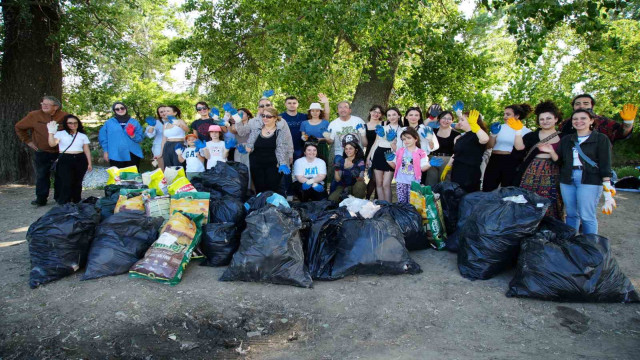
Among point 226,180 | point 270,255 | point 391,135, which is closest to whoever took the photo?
point 270,255

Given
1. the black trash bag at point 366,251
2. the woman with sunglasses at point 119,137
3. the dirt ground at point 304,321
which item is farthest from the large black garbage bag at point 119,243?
the woman with sunglasses at point 119,137

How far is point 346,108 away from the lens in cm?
559

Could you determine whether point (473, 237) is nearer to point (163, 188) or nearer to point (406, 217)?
point (406, 217)

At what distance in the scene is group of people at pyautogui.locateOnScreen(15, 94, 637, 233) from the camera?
12.9ft

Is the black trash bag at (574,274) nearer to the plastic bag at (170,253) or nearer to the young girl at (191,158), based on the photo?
the plastic bag at (170,253)

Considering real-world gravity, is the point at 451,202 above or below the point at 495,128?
below

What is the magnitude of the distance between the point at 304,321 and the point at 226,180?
7.43 ft

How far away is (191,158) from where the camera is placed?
5469 mm

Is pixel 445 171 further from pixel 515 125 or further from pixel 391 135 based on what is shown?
pixel 515 125

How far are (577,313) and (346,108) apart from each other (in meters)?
3.65

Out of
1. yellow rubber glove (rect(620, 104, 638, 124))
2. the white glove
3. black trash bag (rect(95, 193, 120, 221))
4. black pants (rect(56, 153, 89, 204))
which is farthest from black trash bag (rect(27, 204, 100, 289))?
yellow rubber glove (rect(620, 104, 638, 124))

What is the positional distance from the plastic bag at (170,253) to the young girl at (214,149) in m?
1.75

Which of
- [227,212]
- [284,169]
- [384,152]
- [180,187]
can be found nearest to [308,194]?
[284,169]

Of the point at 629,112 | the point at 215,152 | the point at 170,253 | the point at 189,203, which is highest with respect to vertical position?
the point at 629,112
